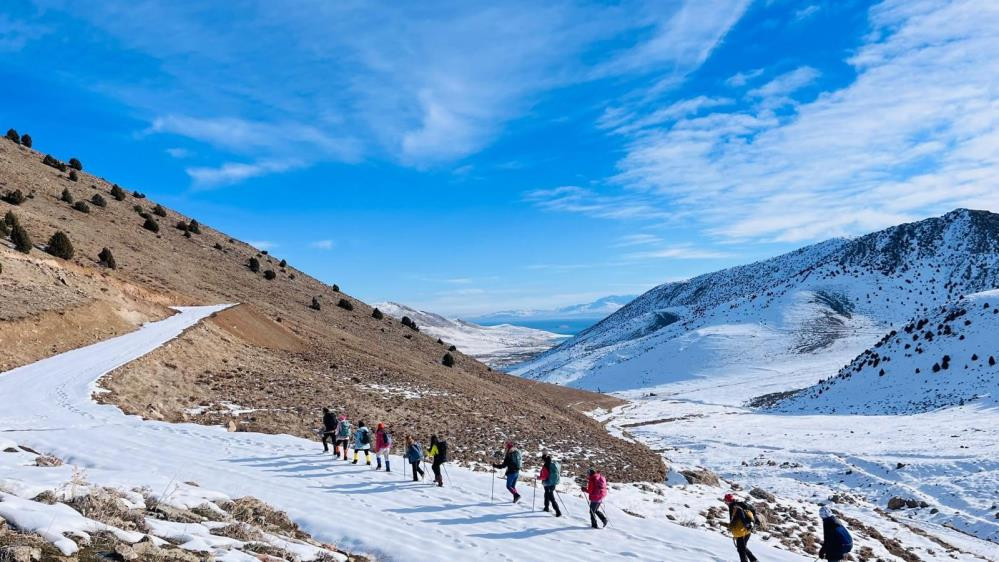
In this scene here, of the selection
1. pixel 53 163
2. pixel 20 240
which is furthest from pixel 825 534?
pixel 53 163

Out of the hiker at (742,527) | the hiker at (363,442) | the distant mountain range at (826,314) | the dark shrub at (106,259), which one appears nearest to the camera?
the hiker at (742,527)

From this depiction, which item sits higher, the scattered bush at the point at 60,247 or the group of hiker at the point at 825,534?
the scattered bush at the point at 60,247

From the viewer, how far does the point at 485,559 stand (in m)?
11.9

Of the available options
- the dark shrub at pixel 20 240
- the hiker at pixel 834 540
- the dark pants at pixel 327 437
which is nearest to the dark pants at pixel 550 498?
the hiker at pixel 834 540

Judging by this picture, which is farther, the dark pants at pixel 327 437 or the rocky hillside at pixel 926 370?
the rocky hillside at pixel 926 370

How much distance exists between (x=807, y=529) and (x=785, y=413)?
36683 mm

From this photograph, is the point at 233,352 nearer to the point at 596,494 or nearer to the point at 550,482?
the point at 550,482

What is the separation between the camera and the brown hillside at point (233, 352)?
A: 24.8 meters

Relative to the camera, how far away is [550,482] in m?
16.0

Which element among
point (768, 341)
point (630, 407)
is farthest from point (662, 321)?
point (630, 407)

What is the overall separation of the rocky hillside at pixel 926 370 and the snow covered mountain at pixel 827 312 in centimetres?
1452

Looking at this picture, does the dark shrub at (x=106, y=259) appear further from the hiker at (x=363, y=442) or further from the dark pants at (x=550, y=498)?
the dark pants at (x=550, y=498)

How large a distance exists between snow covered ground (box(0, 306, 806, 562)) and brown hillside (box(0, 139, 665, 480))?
2.56 metres

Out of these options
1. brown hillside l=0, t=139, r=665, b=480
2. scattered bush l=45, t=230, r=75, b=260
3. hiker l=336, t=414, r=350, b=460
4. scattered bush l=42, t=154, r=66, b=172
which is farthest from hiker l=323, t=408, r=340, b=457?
scattered bush l=42, t=154, r=66, b=172
